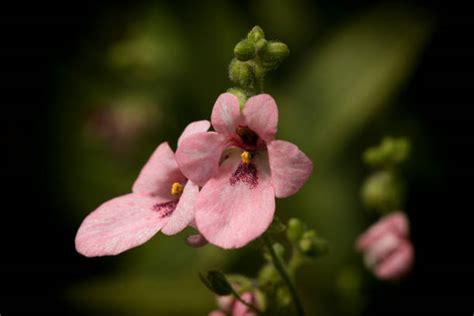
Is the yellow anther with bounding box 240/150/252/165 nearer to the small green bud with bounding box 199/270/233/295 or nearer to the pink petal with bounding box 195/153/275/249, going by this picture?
the pink petal with bounding box 195/153/275/249

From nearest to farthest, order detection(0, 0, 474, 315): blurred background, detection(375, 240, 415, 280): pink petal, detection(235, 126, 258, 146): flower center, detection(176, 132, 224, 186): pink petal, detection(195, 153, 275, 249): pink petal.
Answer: detection(195, 153, 275, 249): pink petal → detection(176, 132, 224, 186): pink petal → detection(235, 126, 258, 146): flower center → detection(375, 240, 415, 280): pink petal → detection(0, 0, 474, 315): blurred background

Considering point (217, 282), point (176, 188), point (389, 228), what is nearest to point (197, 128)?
point (176, 188)

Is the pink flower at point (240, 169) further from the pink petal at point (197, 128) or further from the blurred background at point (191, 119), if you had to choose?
the blurred background at point (191, 119)

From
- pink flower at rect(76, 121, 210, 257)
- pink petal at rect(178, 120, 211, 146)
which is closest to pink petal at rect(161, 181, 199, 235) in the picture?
pink flower at rect(76, 121, 210, 257)

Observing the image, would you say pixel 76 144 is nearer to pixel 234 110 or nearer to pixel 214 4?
pixel 214 4

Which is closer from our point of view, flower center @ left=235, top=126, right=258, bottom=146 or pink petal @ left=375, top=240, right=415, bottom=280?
flower center @ left=235, top=126, right=258, bottom=146

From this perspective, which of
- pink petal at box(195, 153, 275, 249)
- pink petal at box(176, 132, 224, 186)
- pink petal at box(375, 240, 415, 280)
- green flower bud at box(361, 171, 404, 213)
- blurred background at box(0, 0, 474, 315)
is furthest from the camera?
blurred background at box(0, 0, 474, 315)

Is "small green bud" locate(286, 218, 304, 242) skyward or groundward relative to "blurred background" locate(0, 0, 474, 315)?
groundward
